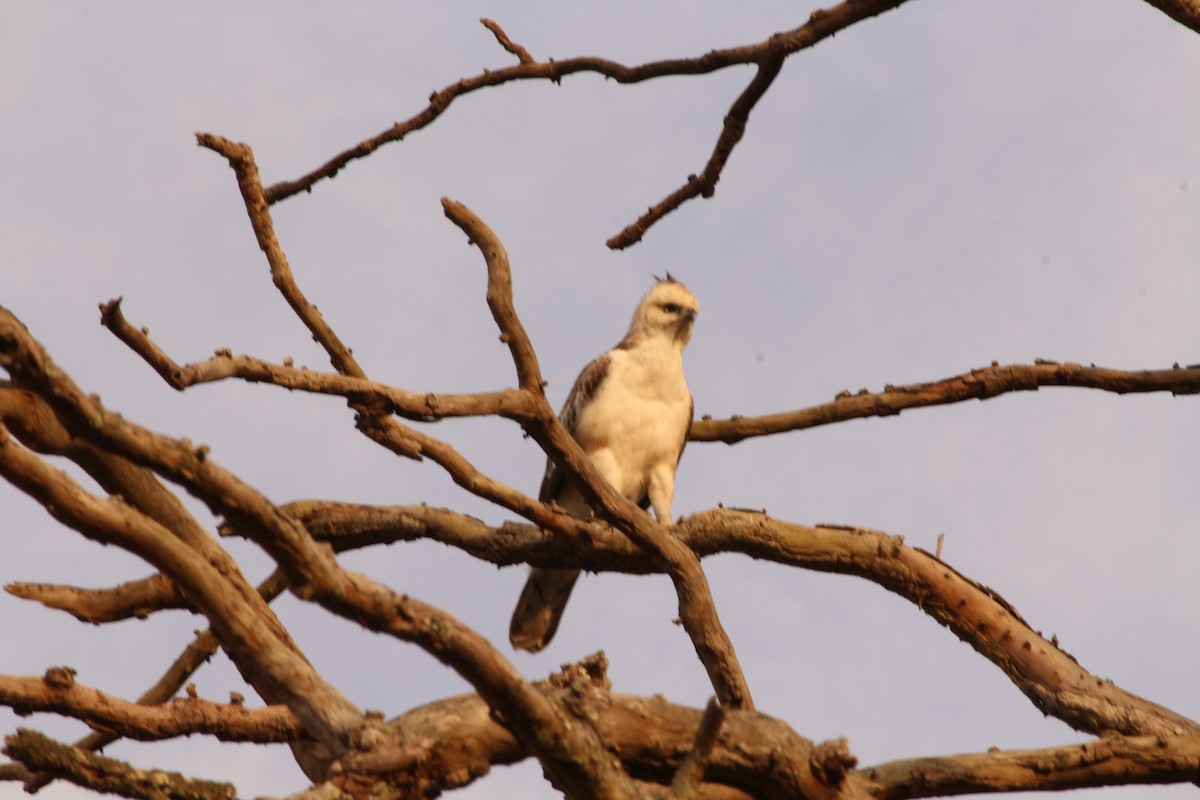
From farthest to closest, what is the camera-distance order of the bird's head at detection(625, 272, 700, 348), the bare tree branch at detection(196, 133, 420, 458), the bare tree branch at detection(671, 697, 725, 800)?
the bird's head at detection(625, 272, 700, 348) < the bare tree branch at detection(196, 133, 420, 458) < the bare tree branch at detection(671, 697, 725, 800)

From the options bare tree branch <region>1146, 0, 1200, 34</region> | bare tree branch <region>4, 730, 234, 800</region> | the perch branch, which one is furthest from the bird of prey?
bare tree branch <region>4, 730, 234, 800</region>

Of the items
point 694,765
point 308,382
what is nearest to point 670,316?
point 308,382

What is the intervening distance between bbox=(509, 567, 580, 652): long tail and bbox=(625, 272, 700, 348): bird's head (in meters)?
2.10

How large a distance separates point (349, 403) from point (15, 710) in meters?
1.65

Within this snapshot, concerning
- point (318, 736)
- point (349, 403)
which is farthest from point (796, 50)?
point (318, 736)

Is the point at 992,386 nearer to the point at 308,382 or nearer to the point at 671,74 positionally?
the point at 671,74

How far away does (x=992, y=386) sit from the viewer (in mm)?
6648

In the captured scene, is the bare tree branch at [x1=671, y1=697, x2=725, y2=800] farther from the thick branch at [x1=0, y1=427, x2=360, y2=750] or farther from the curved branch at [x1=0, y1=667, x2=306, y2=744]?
the curved branch at [x1=0, y1=667, x2=306, y2=744]

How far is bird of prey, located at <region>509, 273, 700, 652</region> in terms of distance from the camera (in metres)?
9.38

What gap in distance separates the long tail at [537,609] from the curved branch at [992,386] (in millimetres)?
2315

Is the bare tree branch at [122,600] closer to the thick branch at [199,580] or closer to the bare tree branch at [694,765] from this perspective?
the thick branch at [199,580]

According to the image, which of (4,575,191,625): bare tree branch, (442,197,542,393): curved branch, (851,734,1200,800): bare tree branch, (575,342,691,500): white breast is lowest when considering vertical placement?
(851,734,1200,800): bare tree branch

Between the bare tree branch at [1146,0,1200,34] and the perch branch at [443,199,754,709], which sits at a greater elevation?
the bare tree branch at [1146,0,1200,34]

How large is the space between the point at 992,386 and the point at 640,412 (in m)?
3.22
